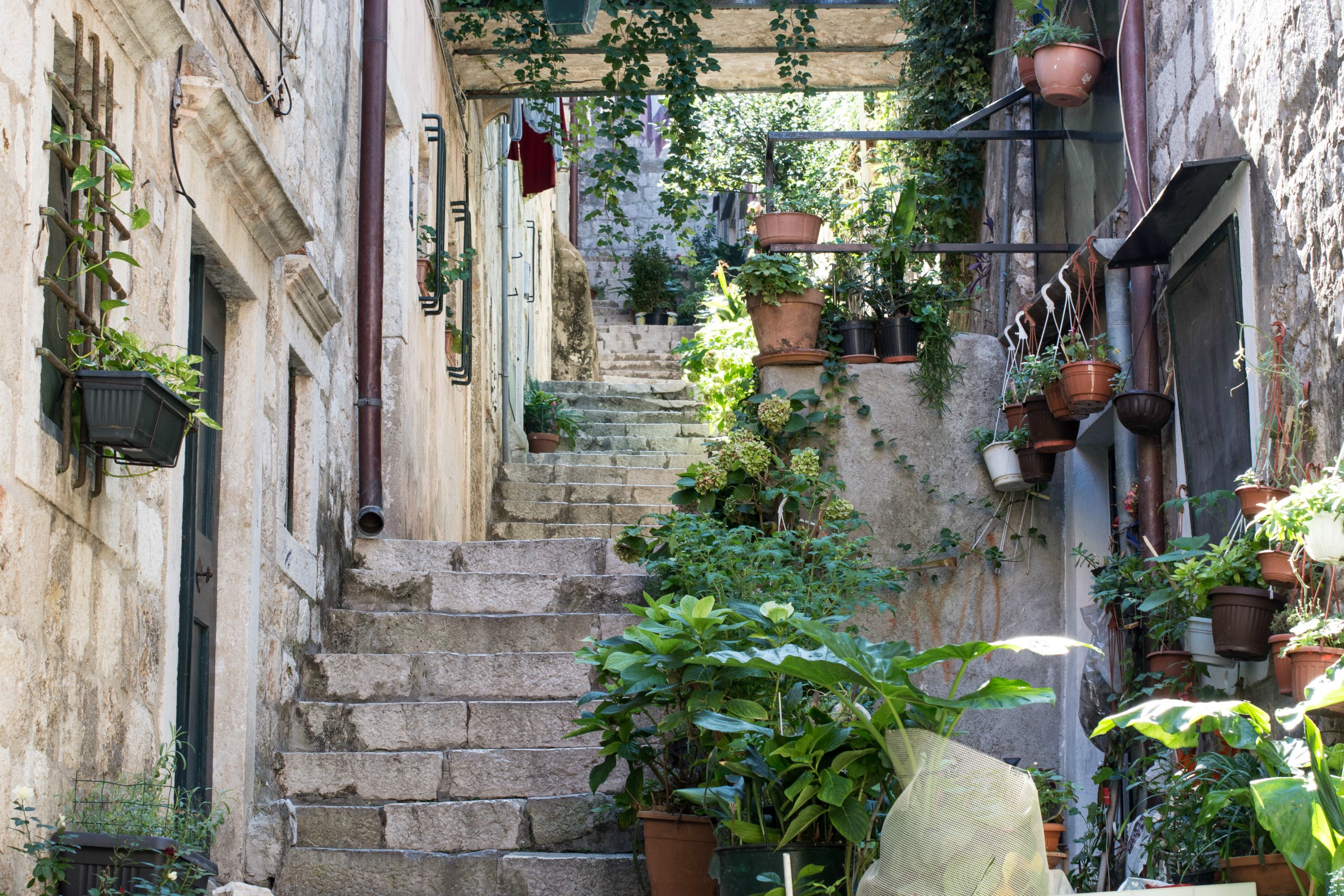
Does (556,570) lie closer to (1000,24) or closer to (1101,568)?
(1101,568)

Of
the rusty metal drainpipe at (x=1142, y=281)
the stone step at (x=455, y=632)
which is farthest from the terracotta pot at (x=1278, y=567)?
the stone step at (x=455, y=632)

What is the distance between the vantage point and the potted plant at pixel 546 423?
38.9ft

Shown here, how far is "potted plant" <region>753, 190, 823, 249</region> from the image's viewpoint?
651 cm

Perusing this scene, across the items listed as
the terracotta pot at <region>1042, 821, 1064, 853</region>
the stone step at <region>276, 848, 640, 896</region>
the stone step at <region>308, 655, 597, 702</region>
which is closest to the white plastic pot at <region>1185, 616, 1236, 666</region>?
the terracotta pot at <region>1042, 821, 1064, 853</region>

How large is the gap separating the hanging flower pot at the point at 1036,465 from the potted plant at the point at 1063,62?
4.99 ft

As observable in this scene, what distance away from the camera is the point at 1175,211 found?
466 cm

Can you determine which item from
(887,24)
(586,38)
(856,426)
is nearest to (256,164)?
(856,426)

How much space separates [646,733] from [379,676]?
1.58m

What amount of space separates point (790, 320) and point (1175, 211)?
211 centimetres

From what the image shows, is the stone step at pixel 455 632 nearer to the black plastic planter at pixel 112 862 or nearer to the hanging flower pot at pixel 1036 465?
the hanging flower pot at pixel 1036 465

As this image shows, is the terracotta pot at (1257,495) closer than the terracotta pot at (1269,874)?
No

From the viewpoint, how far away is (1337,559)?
3197 millimetres


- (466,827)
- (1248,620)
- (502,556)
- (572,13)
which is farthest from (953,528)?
(572,13)

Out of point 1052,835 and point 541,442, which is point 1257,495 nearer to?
point 1052,835
